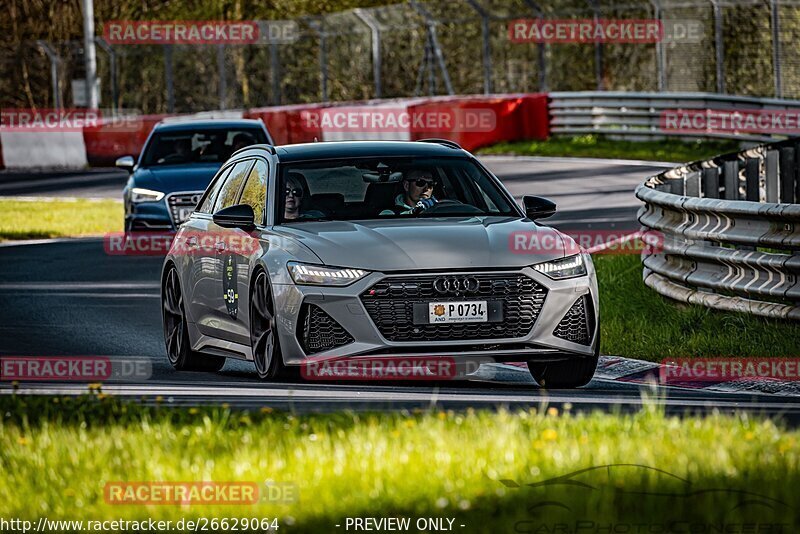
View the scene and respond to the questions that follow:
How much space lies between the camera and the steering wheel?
11.2 m

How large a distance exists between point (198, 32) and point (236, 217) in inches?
1857

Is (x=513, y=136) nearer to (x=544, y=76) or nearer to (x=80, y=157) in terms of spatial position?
(x=544, y=76)

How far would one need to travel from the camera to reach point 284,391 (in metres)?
9.98

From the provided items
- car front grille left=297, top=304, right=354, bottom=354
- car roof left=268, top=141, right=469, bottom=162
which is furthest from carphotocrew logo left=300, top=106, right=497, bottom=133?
car front grille left=297, top=304, right=354, bottom=354

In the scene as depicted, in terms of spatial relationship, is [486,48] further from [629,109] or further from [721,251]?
[721,251]

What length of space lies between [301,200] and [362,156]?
20.7 inches

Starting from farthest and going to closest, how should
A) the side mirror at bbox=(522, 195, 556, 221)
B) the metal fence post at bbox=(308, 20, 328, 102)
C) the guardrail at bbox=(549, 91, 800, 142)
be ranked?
1. the metal fence post at bbox=(308, 20, 328, 102)
2. the guardrail at bbox=(549, 91, 800, 142)
3. the side mirror at bbox=(522, 195, 556, 221)

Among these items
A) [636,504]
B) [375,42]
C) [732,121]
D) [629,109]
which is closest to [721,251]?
[636,504]

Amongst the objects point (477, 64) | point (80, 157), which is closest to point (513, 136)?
point (477, 64)

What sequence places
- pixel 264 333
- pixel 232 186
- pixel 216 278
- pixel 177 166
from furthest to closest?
pixel 177 166
pixel 232 186
pixel 216 278
pixel 264 333

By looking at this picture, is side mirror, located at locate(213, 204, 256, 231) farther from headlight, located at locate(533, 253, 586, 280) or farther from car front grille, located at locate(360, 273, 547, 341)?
headlight, located at locate(533, 253, 586, 280)

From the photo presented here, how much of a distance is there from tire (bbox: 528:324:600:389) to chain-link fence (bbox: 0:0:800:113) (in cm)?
2142

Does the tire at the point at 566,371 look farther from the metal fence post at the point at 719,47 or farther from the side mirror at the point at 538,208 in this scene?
the metal fence post at the point at 719,47

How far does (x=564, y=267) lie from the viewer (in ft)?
33.9
